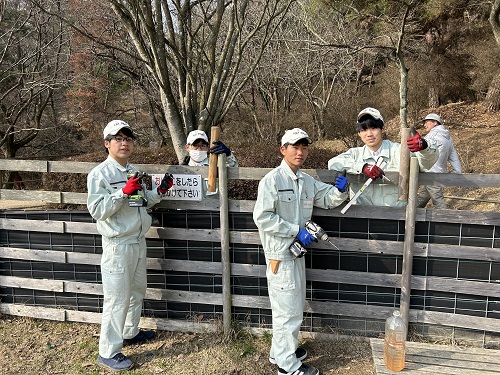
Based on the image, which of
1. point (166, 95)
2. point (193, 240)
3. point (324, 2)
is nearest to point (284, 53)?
point (324, 2)

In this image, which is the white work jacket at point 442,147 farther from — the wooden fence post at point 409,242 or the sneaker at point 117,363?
the sneaker at point 117,363

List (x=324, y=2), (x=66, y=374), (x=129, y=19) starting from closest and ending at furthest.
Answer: (x=66, y=374) → (x=129, y=19) → (x=324, y=2)

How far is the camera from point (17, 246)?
456 cm

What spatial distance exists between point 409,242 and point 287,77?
1469 cm

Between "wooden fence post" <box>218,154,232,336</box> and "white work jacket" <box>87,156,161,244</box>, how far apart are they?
0.61 metres

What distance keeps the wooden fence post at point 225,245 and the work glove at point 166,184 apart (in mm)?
462

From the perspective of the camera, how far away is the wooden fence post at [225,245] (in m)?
3.89

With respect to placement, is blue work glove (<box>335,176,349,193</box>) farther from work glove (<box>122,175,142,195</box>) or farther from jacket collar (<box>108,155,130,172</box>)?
jacket collar (<box>108,155,130,172</box>)

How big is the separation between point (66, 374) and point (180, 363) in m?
1.03

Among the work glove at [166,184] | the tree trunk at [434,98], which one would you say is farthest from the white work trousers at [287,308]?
the tree trunk at [434,98]

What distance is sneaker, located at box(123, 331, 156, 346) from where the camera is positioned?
4.11m

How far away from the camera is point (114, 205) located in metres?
3.46

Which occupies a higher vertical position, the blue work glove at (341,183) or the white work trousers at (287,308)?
the blue work glove at (341,183)

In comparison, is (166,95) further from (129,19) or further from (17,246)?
(17,246)
